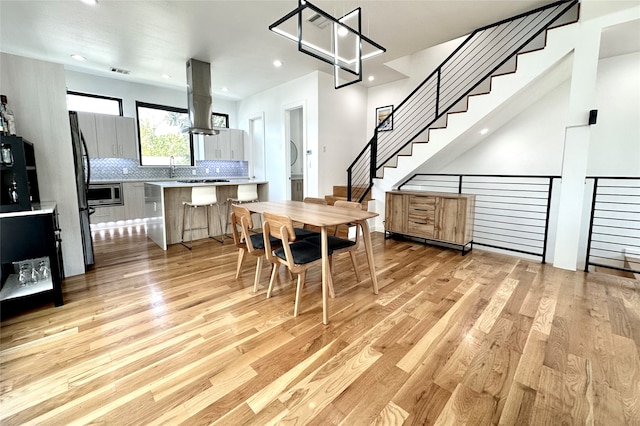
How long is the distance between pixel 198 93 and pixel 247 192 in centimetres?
189

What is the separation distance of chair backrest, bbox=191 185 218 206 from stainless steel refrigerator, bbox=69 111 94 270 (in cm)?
123

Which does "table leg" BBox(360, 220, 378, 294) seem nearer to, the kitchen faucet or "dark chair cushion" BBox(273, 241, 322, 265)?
"dark chair cushion" BBox(273, 241, 322, 265)

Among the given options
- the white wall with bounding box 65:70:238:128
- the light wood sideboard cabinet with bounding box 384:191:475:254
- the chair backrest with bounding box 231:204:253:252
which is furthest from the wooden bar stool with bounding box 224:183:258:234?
the white wall with bounding box 65:70:238:128

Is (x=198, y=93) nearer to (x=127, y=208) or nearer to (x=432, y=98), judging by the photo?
(x=127, y=208)

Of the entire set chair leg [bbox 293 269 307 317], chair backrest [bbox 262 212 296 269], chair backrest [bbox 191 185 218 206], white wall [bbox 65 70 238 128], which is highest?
white wall [bbox 65 70 238 128]

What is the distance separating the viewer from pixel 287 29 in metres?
3.66

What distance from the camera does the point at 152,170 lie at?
20.7 ft

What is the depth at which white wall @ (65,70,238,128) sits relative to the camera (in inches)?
210

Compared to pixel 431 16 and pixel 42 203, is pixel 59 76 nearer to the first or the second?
pixel 42 203

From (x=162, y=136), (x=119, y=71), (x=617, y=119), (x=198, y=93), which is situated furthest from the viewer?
(x=162, y=136)

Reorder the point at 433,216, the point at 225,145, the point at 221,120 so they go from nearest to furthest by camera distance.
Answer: the point at 433,216 < the point at 225,145 < the point at 221,120

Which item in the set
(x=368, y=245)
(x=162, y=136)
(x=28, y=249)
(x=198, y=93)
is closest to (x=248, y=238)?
(x=368, y=245)

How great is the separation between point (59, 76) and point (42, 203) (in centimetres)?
126

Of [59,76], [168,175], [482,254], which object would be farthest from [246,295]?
[168,175]
